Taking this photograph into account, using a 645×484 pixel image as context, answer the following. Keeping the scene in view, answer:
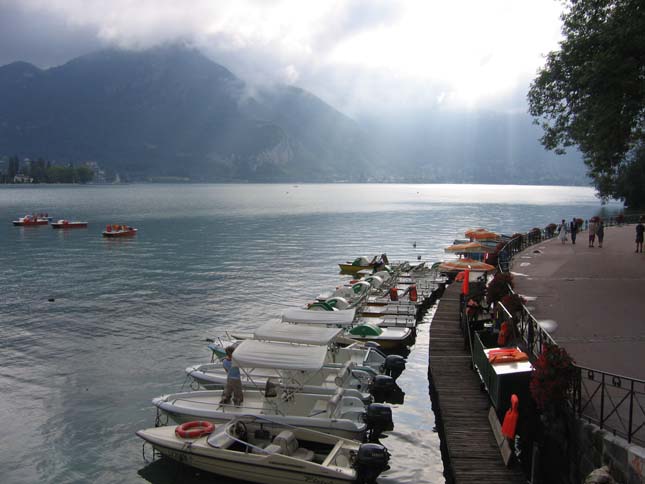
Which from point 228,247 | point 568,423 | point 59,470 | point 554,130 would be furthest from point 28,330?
point 228,247

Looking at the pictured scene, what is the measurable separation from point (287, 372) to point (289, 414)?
1.57 m

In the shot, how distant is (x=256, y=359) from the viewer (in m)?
17.1

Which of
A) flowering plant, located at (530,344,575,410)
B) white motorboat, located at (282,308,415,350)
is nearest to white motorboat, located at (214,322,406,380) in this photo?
white motorboat, located at (282,308,415,350)

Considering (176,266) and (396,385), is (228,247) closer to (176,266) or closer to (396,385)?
(176,266)

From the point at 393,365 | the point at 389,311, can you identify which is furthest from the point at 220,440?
the point at 389,311

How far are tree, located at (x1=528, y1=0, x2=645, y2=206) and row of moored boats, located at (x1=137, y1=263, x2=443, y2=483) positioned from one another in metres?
15.0

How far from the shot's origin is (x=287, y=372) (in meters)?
18.4

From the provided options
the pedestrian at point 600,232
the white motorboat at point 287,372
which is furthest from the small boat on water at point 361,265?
the white motorboat at point 287,372

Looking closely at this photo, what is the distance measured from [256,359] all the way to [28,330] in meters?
19.6

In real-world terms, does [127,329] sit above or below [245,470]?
above

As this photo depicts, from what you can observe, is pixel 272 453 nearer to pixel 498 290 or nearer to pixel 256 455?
pixel 256 455

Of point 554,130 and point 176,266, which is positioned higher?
point 554,130

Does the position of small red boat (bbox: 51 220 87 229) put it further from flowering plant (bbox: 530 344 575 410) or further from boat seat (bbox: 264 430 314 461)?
flowering plant (bbox: 530 344 575 410)

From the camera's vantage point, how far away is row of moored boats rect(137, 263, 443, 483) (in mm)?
14875
